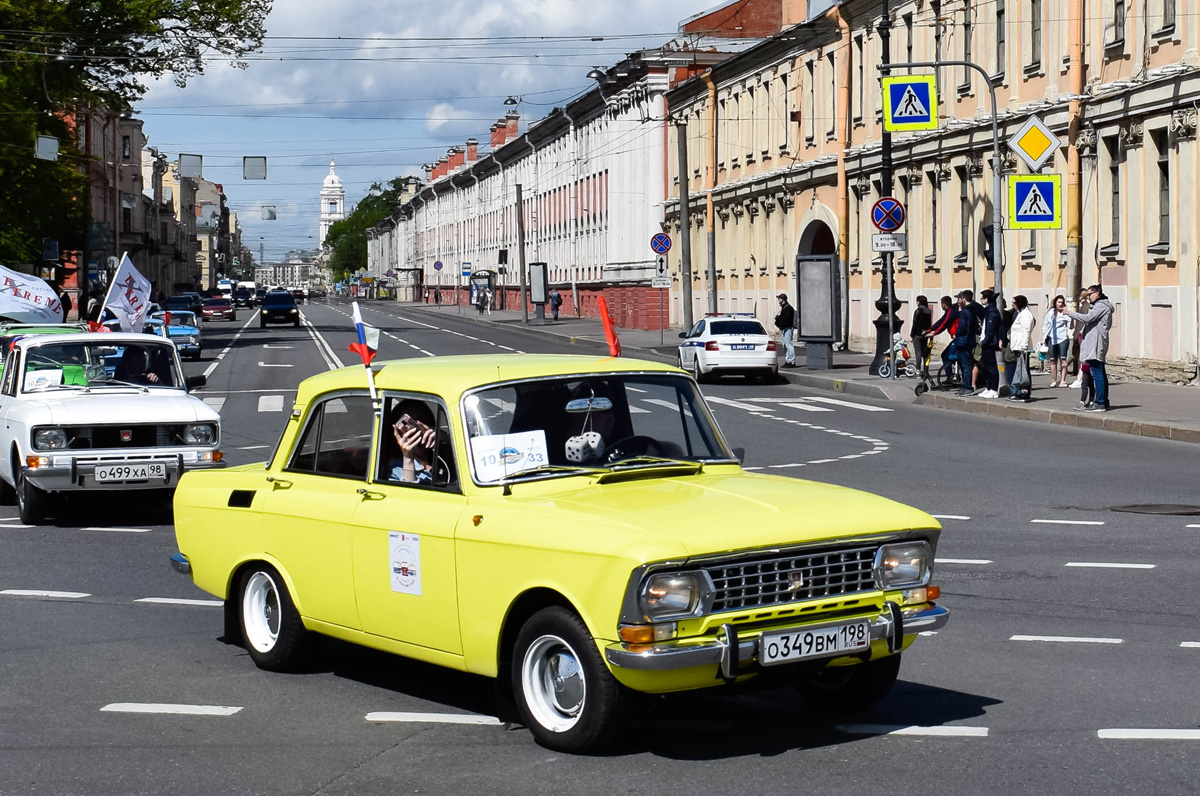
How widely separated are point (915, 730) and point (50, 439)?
9.40m

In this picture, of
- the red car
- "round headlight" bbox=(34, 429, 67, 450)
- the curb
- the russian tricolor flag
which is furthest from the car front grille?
the red car

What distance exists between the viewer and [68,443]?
13938 mm

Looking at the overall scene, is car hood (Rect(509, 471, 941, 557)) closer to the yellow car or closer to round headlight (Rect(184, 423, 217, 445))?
the yellow car

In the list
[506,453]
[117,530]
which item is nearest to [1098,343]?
[117,530]

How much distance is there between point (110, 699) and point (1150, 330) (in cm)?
2749

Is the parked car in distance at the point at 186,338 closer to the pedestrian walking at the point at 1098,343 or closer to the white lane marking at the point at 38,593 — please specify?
the pedestrian walking at the point at 1098,343

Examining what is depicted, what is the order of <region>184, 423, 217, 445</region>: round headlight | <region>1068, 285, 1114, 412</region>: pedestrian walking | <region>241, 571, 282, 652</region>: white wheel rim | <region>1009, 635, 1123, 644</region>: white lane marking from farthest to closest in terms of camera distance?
<region>1068, 285, 1114, 412</region>: pedestrian walking → <region>184, 423, 217, 445</region>: round headlight → <region>1009, 635, 1123, 644</region>: white lane marking → <region>241, 571, 282, 652</region>: white wheel rim

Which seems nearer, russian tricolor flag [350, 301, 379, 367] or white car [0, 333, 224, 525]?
russian tricolor flag [350, 301, 379, 367]

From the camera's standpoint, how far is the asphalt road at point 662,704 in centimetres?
591

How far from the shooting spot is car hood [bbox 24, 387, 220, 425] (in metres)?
14.0

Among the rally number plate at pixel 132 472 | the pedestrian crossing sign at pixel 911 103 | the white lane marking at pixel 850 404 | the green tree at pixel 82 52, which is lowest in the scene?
the white lane marking at pixel 850 404

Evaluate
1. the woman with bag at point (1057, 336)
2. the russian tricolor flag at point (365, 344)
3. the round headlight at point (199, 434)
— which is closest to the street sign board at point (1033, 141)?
the woman with bag at point (1057, 336)

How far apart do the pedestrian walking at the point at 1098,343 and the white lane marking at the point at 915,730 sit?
62.4 feet

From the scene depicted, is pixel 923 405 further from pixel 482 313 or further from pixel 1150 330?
pixel 482 313
